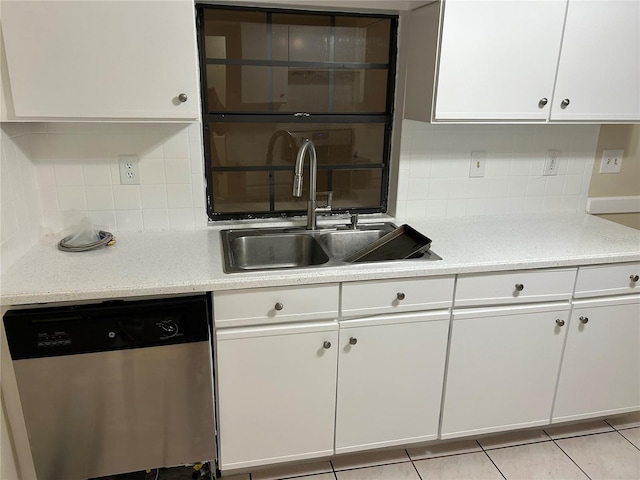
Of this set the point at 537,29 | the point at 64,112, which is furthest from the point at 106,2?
the point at 537,29

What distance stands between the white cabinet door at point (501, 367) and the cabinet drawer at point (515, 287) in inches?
1.7

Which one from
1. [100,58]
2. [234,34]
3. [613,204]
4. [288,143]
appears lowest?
[613,204]

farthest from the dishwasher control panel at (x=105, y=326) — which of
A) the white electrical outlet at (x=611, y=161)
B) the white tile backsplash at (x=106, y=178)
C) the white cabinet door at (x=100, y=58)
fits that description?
the white electrical outlet at (x=611, y=161)

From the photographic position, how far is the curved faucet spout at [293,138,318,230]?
199 centimetres

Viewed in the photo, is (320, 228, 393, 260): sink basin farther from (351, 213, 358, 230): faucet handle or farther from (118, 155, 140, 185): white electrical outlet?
(118, 155, 140, 185): white electrical outlet

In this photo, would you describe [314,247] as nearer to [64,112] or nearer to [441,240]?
[441,240]

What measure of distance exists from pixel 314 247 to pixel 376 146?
0.62 metres

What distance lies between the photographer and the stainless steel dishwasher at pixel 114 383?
1.59 m

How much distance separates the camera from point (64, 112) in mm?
1657

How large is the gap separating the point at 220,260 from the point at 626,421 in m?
2.14

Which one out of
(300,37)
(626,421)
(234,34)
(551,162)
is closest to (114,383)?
(234,34)

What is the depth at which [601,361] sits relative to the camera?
216 centimetres

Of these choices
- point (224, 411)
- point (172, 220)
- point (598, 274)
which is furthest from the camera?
point (172, 220)

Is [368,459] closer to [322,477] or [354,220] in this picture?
[322,477]
